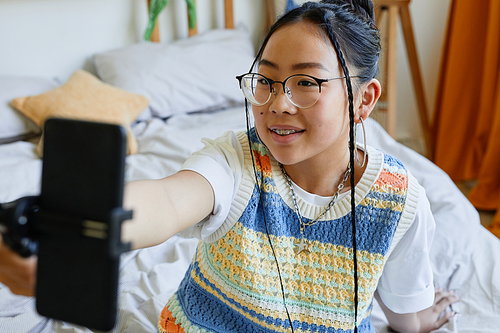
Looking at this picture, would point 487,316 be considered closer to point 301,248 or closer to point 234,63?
point 301,248

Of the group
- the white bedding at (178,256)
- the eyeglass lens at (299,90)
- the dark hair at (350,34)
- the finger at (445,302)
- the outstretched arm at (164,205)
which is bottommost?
the finger at (445,302)

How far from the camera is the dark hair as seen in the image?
2.49 ft

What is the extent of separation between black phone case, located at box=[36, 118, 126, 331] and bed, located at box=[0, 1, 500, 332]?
2.37 feet

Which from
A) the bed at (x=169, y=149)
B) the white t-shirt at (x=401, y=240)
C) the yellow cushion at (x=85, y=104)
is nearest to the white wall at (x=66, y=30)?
the bed at (x=169, y=149)

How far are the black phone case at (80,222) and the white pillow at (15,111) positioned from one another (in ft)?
5.33

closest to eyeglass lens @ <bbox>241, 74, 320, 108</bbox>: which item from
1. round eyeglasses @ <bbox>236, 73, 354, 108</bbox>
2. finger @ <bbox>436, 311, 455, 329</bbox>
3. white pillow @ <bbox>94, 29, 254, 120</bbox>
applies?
round eyeglasses @ <bbox>236, 73, 354, 108</bbox>

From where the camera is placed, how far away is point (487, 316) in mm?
1151

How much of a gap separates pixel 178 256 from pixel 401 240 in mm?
703

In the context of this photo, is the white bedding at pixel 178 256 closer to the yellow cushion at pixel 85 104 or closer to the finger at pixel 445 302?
the finger at pixel 445 302

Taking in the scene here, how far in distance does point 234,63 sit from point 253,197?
1.62 meters

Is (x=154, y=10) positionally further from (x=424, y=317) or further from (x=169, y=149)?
(x=424, y=317)

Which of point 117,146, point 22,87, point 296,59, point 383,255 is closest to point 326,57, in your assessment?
point 296,59

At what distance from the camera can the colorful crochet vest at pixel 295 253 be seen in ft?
2.64

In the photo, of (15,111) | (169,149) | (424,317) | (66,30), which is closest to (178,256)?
(169,149)
